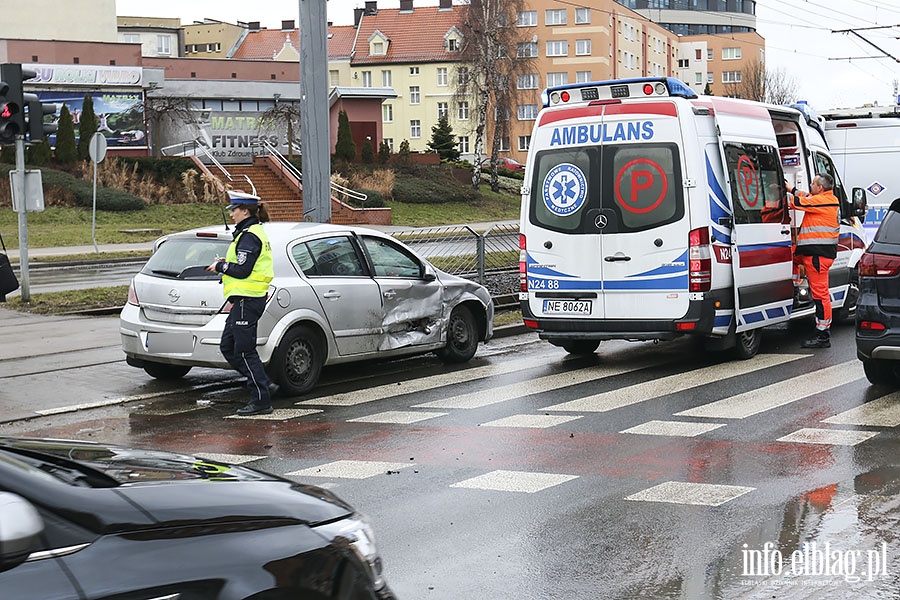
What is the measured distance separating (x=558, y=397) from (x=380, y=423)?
192 cm

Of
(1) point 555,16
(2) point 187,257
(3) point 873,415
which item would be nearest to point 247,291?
(2) point 187,257

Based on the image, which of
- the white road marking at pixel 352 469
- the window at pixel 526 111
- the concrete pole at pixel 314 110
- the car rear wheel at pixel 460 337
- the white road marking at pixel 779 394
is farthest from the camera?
the window at pixel 526 111

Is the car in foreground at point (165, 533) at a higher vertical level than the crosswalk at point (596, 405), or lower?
higher

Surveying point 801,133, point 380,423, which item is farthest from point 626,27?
point 380,423

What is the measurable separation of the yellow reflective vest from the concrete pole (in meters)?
5.21

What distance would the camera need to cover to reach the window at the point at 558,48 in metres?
96.2

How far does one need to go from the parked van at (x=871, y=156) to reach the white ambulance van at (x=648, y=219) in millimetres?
6891

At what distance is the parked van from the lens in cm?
1902

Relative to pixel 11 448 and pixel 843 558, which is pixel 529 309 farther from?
pixel 11 448

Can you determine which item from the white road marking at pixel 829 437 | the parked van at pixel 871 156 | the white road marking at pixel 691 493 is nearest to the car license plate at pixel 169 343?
the white road marking at pixel 691 493

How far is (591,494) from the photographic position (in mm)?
6938

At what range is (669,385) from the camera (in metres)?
11.1

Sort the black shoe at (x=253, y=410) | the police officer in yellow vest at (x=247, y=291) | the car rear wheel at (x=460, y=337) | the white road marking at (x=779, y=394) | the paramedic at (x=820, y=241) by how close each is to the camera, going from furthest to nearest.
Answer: the paramedic at (x=820, y=241) < the car rear wheel at (x=460, y=337) < the black shoe at (x=253, y=410) < the police officer in yellow vest at (x=247, y=291) < the white road marking at (x=779, y=394)

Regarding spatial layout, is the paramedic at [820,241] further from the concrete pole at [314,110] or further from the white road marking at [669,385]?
the concrete pole at [314,110]
